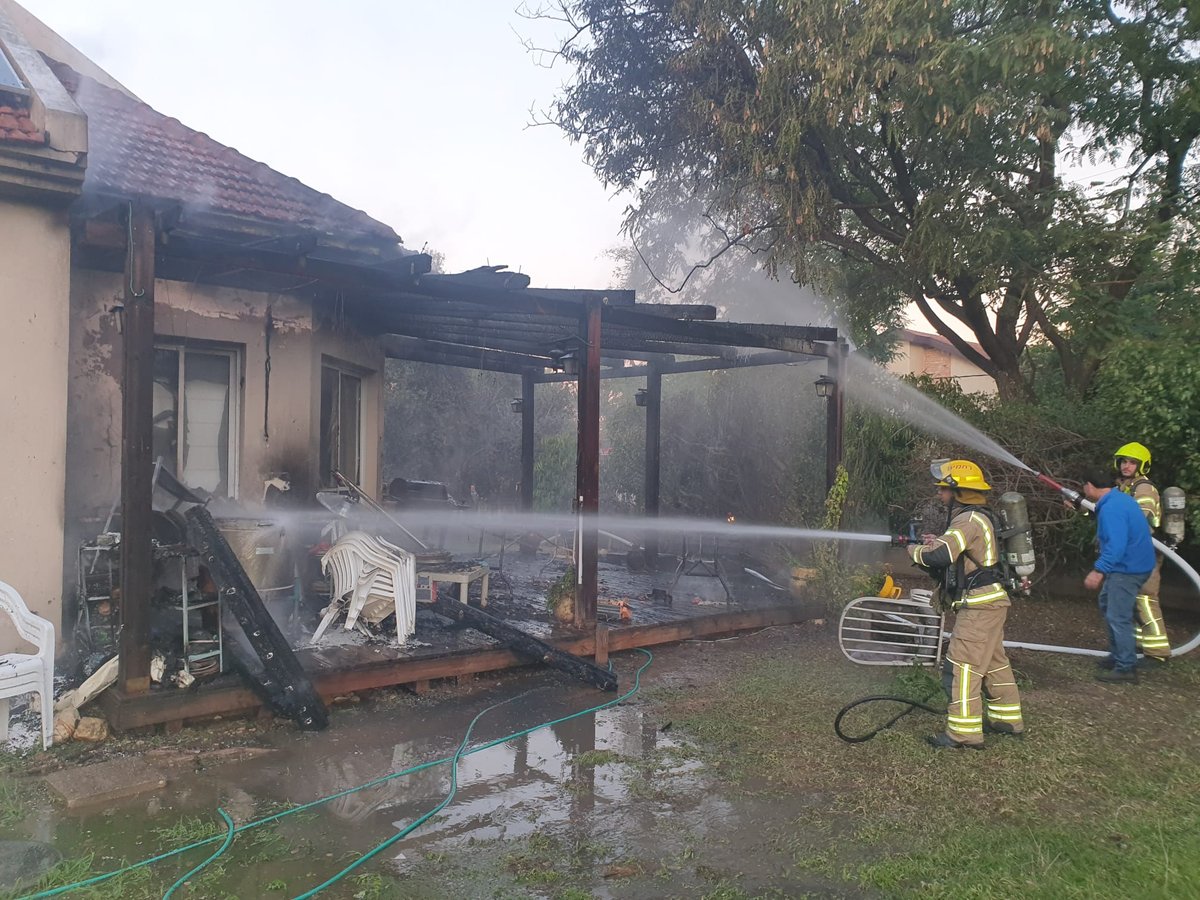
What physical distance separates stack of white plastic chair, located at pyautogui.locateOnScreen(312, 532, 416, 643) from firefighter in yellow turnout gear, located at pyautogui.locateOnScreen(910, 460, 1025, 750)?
3960mm

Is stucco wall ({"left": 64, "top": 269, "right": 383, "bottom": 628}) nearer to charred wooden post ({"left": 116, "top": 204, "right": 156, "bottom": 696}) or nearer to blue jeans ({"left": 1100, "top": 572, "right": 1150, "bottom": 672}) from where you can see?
charred wooden post ({"left": 116, "top": 204, "right": 156, "bottom": 696})

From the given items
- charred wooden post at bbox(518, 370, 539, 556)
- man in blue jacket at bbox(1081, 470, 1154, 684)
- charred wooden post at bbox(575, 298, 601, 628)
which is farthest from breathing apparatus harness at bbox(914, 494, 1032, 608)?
charred wooden post at bbox(518, 370, 539, 556)

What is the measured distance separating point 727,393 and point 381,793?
38.9 ft

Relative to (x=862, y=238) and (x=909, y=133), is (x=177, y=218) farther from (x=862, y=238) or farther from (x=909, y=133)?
(x=862, y=238)

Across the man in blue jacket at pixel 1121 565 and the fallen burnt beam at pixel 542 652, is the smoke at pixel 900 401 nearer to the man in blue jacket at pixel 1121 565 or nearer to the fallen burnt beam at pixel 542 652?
the man in blue jacket at pixel 1121 565

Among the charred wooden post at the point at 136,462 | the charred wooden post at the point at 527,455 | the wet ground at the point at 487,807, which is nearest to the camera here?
the wet ground at the point at 487,807

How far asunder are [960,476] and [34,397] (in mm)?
6735

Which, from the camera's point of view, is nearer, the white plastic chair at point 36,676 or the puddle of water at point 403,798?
the puddle of water at point 403,798

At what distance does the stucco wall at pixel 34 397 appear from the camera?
19.7ft

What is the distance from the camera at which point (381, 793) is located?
14.9 ft

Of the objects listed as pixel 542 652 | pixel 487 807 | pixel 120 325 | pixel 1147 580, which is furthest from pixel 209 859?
pixel 1147 580

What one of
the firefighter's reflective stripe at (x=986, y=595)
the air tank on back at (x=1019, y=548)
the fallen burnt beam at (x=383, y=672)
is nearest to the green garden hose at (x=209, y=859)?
the fallen burnt beam at (x=383, y=672)

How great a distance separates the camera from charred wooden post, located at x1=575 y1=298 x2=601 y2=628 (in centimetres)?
751

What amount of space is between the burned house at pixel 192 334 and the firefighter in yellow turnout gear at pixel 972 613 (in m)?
3.15
